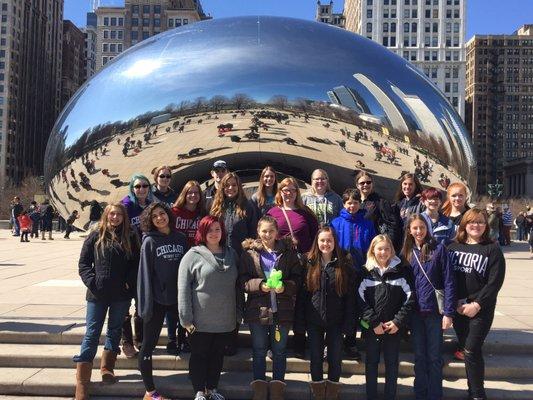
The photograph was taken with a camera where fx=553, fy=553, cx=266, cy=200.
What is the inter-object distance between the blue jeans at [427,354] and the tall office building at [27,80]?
317 ft

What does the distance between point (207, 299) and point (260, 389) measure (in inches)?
33.4

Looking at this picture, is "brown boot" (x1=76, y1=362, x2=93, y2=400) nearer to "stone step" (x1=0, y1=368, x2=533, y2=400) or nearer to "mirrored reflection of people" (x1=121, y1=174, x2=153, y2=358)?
"stone step" (x1=0, y1=368, x2=533, y2=400)

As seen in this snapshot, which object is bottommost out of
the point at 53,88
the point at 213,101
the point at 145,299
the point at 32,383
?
the point at 32,383

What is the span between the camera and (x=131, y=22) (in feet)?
400

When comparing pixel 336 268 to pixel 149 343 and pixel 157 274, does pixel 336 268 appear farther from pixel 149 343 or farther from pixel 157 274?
pixel 149 343

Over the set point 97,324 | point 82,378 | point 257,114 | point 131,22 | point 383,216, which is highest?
point 131,22

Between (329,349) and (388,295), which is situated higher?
(388,295)

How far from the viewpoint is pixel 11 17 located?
104 meters

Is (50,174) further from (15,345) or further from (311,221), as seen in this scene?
(311,221)

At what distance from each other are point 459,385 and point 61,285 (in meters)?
5.91

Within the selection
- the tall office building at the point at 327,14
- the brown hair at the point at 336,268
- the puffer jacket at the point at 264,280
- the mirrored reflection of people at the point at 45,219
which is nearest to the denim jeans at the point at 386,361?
the brown hair at the point at 336,268

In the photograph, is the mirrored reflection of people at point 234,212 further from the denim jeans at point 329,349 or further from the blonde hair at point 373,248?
the blonde hair at point 373,248

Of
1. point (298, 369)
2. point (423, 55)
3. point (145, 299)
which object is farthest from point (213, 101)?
point (423, 55)

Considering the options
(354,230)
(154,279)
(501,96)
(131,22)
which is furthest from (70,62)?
(354,230)
